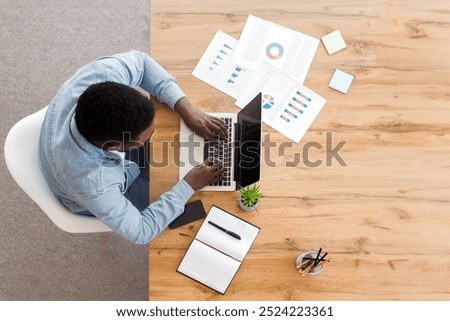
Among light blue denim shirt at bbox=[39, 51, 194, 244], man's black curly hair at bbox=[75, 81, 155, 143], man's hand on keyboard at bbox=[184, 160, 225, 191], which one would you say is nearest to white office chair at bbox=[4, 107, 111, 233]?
light blue denim shirt at bbox=[39, 51, 194, 244]

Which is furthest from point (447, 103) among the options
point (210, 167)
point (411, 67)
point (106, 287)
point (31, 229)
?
point (31, 229)

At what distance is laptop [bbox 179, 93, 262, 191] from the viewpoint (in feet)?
4.62

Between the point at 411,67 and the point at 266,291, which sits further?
the point at 411,67

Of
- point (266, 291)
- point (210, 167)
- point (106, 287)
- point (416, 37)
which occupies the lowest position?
point (106, 287)

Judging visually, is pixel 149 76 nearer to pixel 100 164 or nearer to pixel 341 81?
pixel 100 164

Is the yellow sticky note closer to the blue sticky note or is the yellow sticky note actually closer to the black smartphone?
the blue sticky note

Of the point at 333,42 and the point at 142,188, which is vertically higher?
the point at 333,42

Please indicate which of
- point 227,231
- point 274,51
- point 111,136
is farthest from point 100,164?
point 274,51

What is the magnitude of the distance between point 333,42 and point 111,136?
2.76ft

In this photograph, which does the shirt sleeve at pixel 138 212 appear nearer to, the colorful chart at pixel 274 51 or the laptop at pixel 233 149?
the laptop at pixel 233 149

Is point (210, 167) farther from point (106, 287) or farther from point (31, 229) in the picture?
point (31, 229)

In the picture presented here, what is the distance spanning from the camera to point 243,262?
1390 millimetres

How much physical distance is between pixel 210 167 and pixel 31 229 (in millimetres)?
1118

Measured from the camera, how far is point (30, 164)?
126cm
